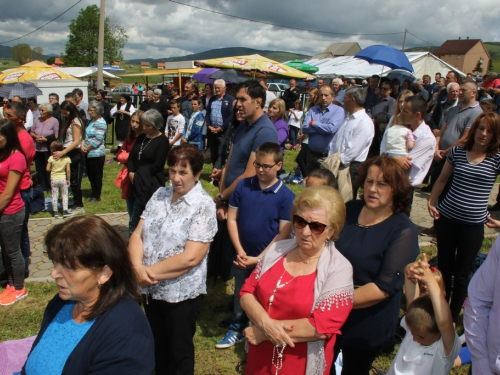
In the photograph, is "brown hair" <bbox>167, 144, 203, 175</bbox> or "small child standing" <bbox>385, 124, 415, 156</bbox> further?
"small child standing" <bbox>385, 124, 415, 156</bbox>

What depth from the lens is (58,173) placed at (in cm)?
646

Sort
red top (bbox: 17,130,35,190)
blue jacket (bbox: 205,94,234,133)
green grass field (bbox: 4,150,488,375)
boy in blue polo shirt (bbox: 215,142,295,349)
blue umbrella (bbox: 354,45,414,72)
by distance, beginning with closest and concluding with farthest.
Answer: boy in blue polo shirt (bbox: 215,142,295,349), green grass field (bbox: 4,150,488,375), red top (bbox: 17,130,35,190), blue jacket (bbox: 205,94,234,133), blue umbrella (bbox: 354,45,414,72)

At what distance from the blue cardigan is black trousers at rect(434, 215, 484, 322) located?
2893mm

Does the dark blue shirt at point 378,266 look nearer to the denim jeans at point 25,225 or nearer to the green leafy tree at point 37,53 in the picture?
the denim jeans at point 25,225

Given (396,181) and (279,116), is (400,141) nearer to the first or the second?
(396,181)

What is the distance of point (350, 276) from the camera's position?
2.11 m

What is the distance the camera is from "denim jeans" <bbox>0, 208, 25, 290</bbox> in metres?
3.92

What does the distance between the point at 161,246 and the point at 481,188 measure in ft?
9.05

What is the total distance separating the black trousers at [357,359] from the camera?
2.45 metres

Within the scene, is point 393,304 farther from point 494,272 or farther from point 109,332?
point 109,332

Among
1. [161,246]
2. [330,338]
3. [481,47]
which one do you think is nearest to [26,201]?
[161,246]

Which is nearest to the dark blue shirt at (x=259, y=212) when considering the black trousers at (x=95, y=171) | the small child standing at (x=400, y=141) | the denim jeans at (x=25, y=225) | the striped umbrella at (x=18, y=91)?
the small child standing at (x=400, y=141)

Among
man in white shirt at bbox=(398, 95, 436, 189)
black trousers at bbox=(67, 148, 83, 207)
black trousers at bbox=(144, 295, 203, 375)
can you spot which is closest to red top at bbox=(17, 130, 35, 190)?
black trousers at bbox=(67, 148, 83, 207)

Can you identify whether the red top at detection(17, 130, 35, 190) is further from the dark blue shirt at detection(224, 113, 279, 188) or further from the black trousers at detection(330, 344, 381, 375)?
the black trousers at detection(330, 344, 381, 375)
